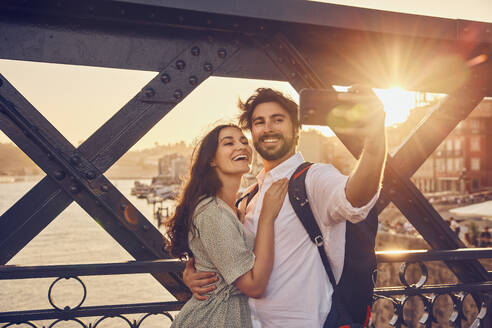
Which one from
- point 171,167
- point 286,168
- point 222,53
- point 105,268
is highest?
point 171,167

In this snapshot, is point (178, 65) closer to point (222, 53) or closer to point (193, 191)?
point (222, 53)

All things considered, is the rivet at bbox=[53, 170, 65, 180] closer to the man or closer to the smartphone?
the man

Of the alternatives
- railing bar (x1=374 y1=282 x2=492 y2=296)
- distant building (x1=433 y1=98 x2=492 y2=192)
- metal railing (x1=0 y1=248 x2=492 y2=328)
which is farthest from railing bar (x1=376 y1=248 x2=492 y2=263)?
distant building (x1=433 y1=98 x2=492 y2=192)

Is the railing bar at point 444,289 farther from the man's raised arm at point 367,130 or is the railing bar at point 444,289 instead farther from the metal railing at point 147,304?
the man's raised arm at point 367,130

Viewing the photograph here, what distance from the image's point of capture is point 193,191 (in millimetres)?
2357

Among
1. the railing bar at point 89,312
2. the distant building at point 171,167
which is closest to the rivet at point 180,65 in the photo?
the railing bar at point 89,312

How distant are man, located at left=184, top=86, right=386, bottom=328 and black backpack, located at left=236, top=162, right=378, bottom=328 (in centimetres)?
3

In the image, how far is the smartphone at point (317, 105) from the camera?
159 cm

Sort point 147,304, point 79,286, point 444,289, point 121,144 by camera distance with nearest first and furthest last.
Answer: point 121,144 → point 147,304 → point 444,289 → point 79,286

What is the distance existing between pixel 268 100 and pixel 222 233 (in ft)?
3.13

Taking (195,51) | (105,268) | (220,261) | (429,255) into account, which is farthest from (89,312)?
(429,255)

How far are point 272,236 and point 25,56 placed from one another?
162 cm

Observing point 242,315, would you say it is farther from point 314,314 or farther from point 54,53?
point 54,53

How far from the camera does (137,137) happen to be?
2389 mm
